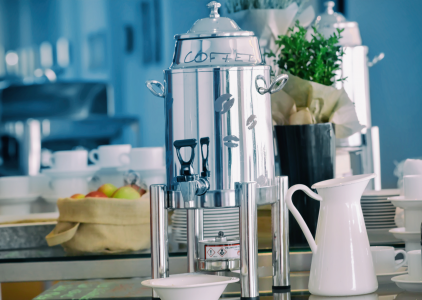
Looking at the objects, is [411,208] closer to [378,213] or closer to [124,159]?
[378,213]

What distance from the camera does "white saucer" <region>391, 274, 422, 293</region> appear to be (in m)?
0.82

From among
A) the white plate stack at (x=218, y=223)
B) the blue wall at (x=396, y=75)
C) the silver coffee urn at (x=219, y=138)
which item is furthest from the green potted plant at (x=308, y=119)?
the blue wall at (x=396, y=75)

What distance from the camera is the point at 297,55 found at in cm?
108

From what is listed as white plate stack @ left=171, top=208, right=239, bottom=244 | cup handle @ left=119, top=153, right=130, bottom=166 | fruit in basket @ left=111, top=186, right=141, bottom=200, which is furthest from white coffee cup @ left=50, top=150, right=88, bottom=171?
white plate stack @ left=171, top=208, right=239, bottom=244

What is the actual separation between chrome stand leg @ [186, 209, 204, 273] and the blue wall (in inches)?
52.2

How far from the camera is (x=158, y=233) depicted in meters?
0.80

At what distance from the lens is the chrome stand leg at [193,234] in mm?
940

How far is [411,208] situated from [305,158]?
196 millimetres

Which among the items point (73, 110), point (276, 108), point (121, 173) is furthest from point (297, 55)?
→ point (73, 110)

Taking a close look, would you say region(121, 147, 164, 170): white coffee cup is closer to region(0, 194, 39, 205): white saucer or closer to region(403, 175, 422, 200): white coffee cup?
region(0, 194, 39, 205): white saucer

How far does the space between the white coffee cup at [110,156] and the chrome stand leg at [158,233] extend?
4.05 ft

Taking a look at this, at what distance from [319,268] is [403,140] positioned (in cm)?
147

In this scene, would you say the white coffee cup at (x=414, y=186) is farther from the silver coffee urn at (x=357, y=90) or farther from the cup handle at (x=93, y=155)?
the cup handle at (x=93, y=155)

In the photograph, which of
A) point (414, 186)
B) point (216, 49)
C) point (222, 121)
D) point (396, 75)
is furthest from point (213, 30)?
point (396, 75)
